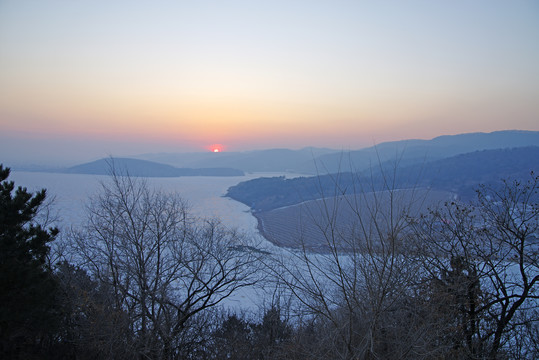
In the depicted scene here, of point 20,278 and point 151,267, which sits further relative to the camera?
point 151,267

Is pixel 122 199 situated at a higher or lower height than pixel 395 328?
higher

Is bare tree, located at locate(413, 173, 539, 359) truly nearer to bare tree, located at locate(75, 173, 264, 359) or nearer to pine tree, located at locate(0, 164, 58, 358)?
bare tree, located at locate(75, 173, 264, 359)

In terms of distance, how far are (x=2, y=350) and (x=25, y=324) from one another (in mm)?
387

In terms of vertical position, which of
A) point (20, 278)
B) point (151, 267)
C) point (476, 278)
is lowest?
point (151, 267)

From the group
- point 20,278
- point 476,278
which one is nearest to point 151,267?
point 20,278

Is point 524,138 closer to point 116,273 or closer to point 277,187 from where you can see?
point 277,187

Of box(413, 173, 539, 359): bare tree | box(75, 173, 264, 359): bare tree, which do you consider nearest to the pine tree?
box(75, 173, 264, 359): bare tree

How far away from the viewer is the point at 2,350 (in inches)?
171

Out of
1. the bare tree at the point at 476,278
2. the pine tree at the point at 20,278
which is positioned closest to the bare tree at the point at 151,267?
the pine tree at the point at 20,278

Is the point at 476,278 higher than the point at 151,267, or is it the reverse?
the point at 476,278

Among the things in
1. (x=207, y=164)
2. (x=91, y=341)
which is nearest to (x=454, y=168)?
(x=91, y=341)

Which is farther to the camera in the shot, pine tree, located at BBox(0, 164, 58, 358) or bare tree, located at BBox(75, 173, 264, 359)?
bare tree, located at BBox(75, 173, 264, 359)

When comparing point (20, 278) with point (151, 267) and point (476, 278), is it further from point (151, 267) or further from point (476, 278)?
point (476, 278)

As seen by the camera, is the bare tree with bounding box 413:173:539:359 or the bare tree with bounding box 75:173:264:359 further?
the bare tree with bounding box 75:173:264:359
